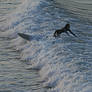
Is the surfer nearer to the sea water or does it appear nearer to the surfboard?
the sea water

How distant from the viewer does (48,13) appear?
49.5ft

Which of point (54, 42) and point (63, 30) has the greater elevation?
point (63, 30)

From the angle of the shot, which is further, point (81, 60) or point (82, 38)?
point (82, 38)

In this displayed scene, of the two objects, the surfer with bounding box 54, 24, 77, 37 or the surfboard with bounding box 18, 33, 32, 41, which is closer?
the surfer with bounding box 54, 24, 77, 37

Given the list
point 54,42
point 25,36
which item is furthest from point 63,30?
point 25,36

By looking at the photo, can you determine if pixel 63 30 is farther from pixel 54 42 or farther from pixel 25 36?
pixel 25 36

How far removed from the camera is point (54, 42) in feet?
38.3

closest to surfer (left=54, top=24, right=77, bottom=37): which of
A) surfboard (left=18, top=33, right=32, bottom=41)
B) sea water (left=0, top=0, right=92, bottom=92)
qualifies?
sea water (left=0, top=0, right=92, bottom=92)

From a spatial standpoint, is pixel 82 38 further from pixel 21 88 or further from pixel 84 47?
pixel 21 88

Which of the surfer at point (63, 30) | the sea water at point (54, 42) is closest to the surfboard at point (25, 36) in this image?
the sea water at point (54, 42)

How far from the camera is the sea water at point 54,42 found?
29.9 feet

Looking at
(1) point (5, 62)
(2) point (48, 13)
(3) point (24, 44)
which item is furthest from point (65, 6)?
(1) point (5, 62)

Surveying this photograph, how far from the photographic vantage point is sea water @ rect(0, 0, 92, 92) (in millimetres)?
9125

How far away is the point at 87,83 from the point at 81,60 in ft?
4.90
